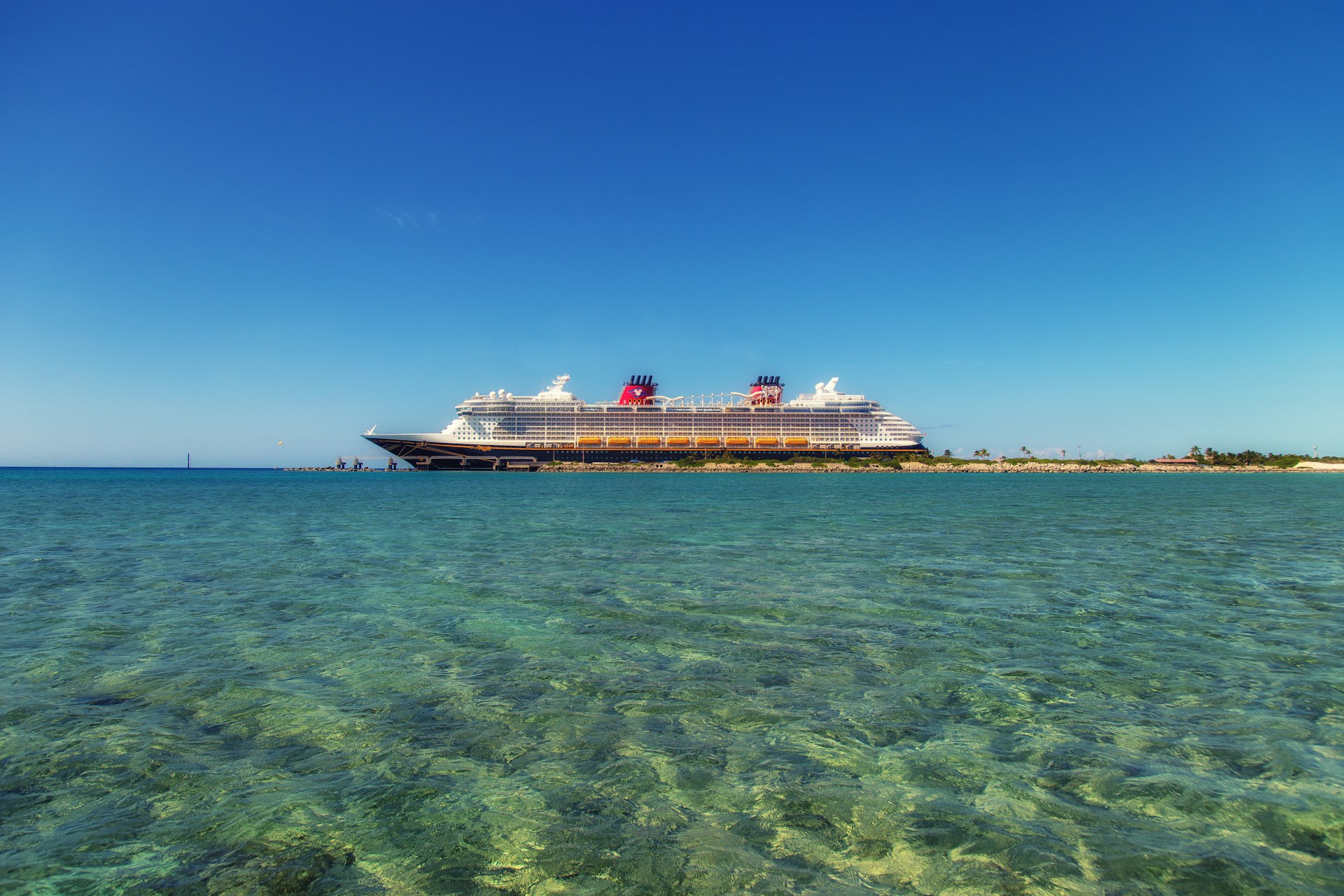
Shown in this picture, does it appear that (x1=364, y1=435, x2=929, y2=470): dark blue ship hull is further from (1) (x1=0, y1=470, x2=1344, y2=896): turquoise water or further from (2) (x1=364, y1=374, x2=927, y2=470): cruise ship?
(1) (x1=0, y1=470, x2=1344, y2=896): turquoise water

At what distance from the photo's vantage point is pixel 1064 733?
442cm

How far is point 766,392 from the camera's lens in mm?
103625

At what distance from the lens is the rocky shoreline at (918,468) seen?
9125 cm

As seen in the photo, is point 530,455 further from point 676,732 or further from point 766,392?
point 676,732

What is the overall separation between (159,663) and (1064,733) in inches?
296

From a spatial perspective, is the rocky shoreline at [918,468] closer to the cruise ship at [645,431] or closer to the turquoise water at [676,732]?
the cruise ship at [645,431]

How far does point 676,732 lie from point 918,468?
9993 centimetres

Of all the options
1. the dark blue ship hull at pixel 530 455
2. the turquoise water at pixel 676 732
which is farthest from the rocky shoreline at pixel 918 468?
the turquoise water at pixel 676 732

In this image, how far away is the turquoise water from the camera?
3023 mm

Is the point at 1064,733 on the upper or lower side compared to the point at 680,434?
lower

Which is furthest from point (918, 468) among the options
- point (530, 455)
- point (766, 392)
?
point (530, 455)

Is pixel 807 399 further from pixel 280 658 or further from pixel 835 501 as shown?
pixel 280 658

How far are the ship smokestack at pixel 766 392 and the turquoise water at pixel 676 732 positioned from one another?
92882 millimetres

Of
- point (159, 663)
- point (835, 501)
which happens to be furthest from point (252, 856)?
point (835, 501)
